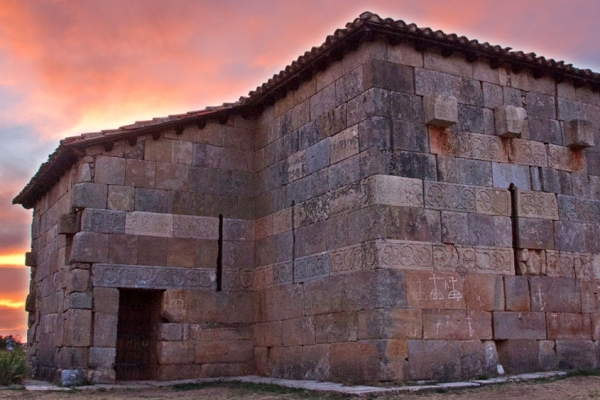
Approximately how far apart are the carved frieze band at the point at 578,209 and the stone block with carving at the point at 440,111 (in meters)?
2.35

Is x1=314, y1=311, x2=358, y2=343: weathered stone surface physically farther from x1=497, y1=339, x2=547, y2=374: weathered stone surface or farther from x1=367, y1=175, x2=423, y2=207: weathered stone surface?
x1=497, y1=339, x2=547, y2=374: weathered stone surface

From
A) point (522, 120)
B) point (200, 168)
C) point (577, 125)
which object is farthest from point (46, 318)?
point (577, 125)

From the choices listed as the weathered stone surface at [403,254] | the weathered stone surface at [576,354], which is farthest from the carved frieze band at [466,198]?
the weathered stone surface at [576,354]

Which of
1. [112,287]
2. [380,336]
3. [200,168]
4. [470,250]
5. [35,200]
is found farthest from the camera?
[35,200]

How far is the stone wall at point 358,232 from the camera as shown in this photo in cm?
951

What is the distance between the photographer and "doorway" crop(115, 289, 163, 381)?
38.8 feet

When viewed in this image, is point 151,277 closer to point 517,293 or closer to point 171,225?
point 171,225

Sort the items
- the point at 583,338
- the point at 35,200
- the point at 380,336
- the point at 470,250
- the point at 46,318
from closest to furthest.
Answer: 1. the point at 380,336
2. the point at 470,250
3. the point at 583,338
4. the point at 46,318
5. the point at 35,200

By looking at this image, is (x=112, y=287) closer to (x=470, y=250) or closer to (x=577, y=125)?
(x=470, y=250)

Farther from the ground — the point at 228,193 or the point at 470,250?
the point at 228,193

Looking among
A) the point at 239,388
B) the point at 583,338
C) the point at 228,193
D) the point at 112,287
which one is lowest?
the point at 239,388

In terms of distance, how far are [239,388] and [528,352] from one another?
167 inches

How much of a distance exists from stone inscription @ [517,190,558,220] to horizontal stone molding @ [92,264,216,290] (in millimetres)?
5193

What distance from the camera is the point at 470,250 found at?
988 centimetres
